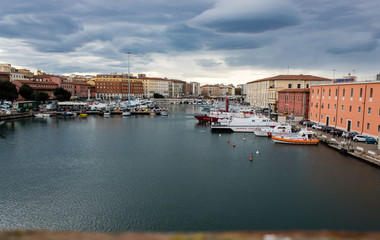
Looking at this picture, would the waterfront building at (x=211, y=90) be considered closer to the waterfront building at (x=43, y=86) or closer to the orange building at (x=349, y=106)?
the waterfront building at (x=43, y=86)

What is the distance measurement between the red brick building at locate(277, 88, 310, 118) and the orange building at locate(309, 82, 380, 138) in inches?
124

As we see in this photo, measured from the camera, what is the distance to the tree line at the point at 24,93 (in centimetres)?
4997

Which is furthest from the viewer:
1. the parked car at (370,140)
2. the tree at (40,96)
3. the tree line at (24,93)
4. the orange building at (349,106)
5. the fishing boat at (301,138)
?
the tree at (40,96)

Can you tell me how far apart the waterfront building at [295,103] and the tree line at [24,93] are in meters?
46.5

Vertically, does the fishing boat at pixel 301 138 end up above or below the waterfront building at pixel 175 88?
below

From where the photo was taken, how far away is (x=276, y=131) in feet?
84.4

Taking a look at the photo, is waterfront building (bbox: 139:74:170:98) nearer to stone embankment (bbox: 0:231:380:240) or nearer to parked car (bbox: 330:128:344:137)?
parked car (bbox: 330:128:344:137)

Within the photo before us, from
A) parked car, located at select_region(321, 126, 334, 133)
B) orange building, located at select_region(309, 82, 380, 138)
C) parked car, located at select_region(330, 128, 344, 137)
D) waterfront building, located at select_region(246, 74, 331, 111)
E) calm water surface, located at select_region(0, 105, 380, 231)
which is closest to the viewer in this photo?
calm water surface, located at select_region(0, 105, 380, 231)

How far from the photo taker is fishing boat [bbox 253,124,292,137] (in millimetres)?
25234

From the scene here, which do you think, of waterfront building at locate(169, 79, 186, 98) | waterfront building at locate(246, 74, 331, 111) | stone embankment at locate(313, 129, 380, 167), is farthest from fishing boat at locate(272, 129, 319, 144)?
waterfront building at locate(169, 79, 186, 98)

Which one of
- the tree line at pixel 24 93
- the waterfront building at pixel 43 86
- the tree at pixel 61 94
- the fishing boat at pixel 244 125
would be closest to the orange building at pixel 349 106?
the fishing boat at pixel 244 125

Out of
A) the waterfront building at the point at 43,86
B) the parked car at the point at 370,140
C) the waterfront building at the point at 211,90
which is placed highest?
the waterfront building at the point at 211,90

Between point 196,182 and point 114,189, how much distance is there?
3.84 m

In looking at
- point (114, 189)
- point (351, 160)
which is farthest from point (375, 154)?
point (114, 189)
